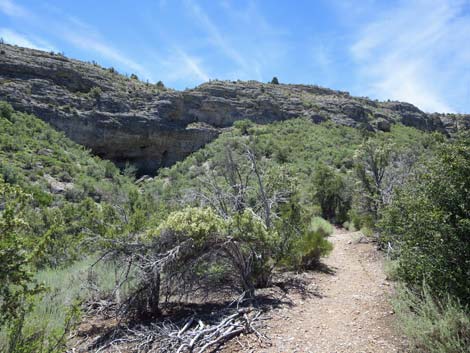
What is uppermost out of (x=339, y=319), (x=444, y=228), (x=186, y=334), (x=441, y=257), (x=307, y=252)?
(x=444, y=228)

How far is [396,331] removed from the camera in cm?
461

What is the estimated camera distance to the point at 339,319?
5.46 meters

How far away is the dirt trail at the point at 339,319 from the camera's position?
451 centimetres

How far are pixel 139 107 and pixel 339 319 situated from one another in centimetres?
3325

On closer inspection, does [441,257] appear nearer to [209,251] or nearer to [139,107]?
[209,251]

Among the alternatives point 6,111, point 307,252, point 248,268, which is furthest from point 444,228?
point 6,111

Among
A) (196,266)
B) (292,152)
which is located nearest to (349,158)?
(292,152)

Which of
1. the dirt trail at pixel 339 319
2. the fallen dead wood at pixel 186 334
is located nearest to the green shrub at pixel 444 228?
the dirt trail at pixel 339 319

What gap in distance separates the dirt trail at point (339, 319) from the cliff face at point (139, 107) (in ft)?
93.2

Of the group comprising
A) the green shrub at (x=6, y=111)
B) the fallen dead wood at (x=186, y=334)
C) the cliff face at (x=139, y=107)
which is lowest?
the fallen dead wood at (x=186, y=334)

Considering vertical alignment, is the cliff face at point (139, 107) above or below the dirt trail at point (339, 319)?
above

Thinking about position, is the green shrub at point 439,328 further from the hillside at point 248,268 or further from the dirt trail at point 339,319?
the dirt trail at point 339,319

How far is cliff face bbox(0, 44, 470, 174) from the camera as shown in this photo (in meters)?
30.4

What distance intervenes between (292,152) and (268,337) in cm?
2640
